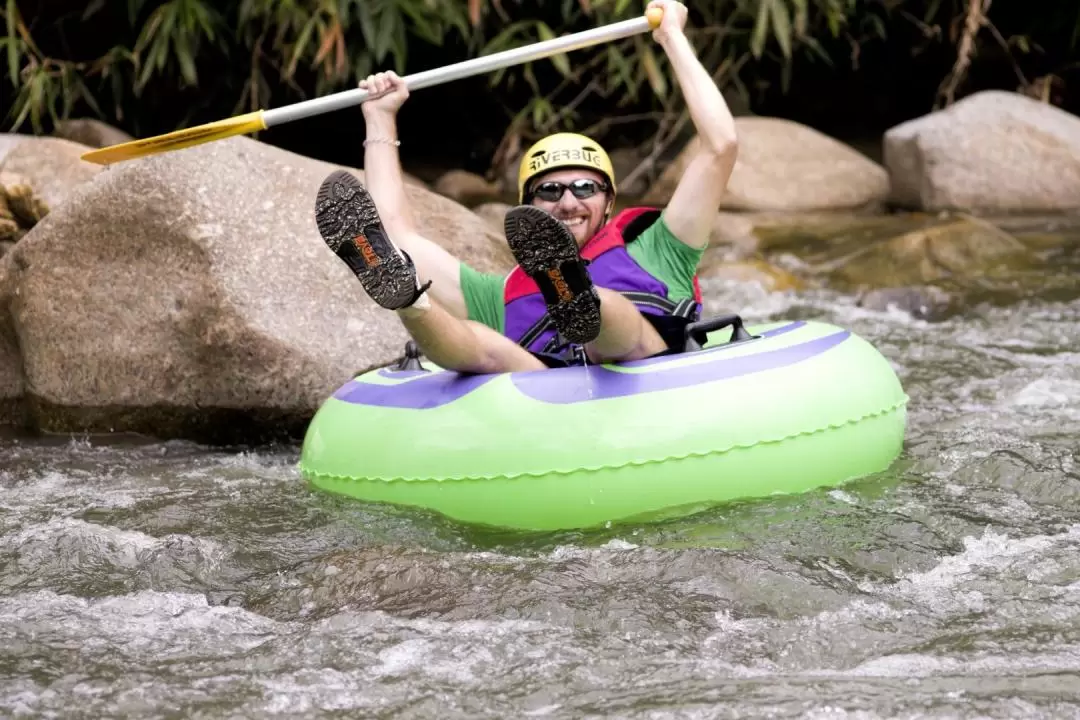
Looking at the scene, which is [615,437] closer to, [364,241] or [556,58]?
[364,241]

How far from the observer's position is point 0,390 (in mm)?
4488

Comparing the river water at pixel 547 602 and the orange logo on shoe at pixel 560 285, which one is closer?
the river water at pixel 547 602

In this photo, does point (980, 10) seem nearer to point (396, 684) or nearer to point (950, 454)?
point (950, 454)

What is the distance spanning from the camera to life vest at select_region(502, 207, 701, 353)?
3502 mm

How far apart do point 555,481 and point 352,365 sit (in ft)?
4.28

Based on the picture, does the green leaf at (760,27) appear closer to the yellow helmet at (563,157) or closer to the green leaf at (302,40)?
the green leaf at (302,40)

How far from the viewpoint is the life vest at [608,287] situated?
3502 mm

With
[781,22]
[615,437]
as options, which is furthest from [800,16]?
[615,437]

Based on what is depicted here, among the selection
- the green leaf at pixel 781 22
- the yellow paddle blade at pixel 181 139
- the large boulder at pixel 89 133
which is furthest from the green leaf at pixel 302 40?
the yellow paddle blade at pixel 181 139

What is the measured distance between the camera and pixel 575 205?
3656mm

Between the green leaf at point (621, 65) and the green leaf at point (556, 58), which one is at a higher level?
the green leaf at point (556, 58)

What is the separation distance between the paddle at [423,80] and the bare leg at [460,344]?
739 millimetres

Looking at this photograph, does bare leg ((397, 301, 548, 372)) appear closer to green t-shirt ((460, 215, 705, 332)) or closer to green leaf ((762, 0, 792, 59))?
green t-shirt ((460, 215, 705, 332))

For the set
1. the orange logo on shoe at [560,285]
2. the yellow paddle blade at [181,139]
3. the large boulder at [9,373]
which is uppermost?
the yellow paddle blade at [181,139]
